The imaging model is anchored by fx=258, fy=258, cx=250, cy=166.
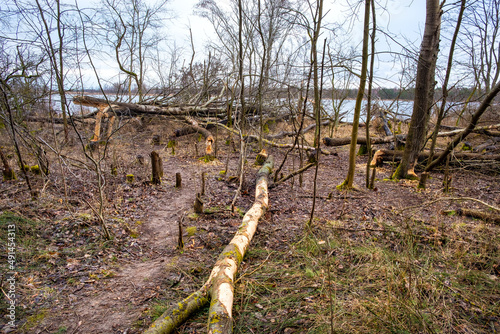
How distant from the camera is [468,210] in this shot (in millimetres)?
4555

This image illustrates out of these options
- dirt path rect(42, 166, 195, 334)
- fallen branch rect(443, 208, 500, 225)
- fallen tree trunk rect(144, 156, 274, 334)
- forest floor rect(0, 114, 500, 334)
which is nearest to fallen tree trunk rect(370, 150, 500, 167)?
forest floor rect(0, 114, 500, 334)

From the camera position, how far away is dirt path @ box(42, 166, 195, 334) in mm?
2490

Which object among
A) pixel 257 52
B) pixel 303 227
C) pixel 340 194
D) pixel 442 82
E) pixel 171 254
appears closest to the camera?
pixel 171 254

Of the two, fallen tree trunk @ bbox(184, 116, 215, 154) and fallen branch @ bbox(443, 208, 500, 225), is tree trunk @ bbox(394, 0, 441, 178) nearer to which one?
fallen branch @ bbox(443, 208, 500, 225)

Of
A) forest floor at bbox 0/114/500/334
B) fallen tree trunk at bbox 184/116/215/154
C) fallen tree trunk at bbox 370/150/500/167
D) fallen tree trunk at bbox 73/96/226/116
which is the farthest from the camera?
fallen tree trunk at bbox 184/116/215/154

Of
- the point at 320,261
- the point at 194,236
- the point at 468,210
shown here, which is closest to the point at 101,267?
the point at 194,236

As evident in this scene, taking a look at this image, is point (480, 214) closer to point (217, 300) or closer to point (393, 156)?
point (393, 156)

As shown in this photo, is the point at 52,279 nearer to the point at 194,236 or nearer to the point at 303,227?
the point at 194,236

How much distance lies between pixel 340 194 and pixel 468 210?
2281mm

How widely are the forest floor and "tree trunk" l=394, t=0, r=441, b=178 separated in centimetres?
136

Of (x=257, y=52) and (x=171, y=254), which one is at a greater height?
(x=257, y=52)

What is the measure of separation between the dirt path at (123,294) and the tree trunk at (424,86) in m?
6.47

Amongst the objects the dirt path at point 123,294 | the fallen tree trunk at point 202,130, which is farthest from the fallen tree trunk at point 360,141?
the dirt path at point 123,294

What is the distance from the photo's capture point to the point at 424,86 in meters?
6.61
